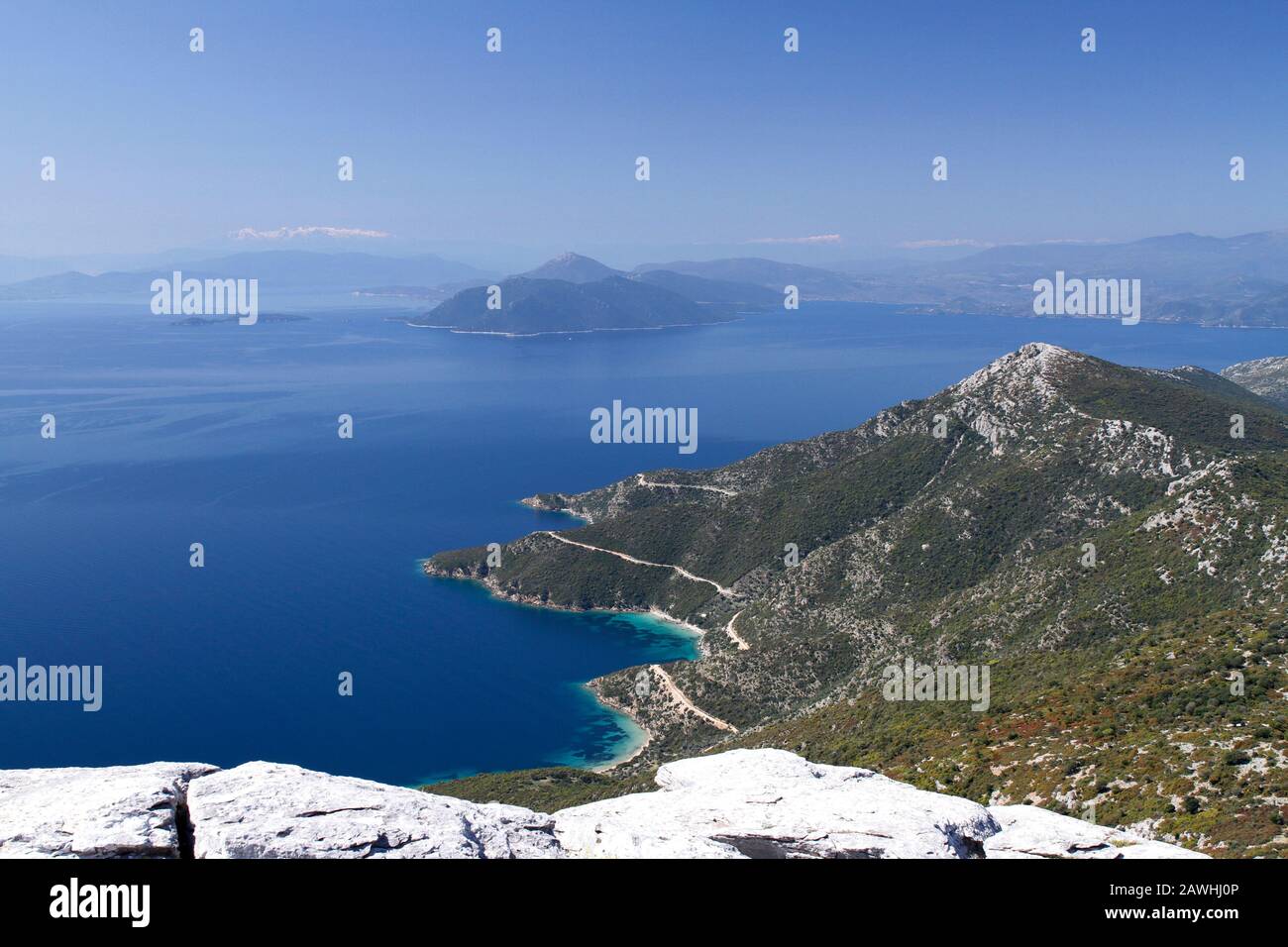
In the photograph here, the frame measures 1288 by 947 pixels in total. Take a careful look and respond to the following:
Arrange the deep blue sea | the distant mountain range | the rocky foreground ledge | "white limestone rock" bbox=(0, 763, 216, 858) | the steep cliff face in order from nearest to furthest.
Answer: "white limestone rock" bbox=(0, 763, 216, 858) → the rocky foreground ledge → the steep cliff face → the deep blue sea → the distant mountain range

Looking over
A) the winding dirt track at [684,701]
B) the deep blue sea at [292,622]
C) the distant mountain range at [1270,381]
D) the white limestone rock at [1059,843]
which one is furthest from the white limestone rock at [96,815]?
the distant mountain range at [1270,381]

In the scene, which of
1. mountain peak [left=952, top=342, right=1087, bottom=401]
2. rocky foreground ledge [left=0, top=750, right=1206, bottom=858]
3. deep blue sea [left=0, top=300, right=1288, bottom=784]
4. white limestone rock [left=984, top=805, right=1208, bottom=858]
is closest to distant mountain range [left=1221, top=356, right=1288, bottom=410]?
mountain peak [left=952, top=342, right=1087, bottom=401]

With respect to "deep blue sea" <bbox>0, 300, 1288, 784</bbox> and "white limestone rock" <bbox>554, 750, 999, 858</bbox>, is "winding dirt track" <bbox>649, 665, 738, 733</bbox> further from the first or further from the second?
"white limestone rock" <bbox>554, 750, 999, 858</bbox>

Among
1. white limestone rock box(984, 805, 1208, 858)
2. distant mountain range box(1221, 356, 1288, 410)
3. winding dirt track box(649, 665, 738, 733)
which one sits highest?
distant mountain range box(1221, 356, 1288, 410)

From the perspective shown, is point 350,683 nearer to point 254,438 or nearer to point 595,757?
point 595,757
